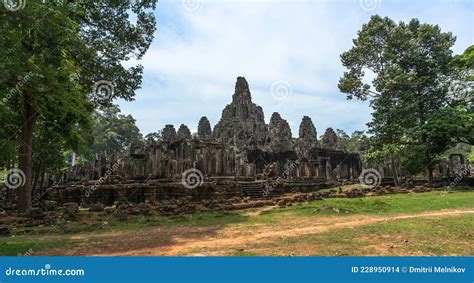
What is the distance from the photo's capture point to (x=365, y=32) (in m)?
27.4

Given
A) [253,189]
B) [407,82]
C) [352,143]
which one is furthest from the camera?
[352,143]

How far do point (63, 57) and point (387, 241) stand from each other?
11.3 m

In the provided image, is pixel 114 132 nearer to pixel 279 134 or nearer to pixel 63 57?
pixel 279 134

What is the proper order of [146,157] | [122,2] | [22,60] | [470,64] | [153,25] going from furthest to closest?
[146,157], [470,64], [153,25], [122,2], [22,60]

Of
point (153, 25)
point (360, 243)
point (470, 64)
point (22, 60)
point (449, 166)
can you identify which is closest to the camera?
point (360, 243)

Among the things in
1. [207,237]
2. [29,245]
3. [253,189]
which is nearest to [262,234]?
[207,237]

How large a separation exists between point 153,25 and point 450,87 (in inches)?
826

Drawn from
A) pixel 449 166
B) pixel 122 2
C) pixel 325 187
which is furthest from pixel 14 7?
pixel 449 166

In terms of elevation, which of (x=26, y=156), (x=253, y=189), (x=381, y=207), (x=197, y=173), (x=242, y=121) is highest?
(x=242, y=121)

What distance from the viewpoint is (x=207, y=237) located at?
845 cm

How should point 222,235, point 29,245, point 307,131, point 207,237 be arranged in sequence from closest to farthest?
point 29,245 < point 207,237 < point 222,235 < point 307,131

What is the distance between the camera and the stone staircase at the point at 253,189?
66.0 feet

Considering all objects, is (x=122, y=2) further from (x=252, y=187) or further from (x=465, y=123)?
(x=465, y=123)

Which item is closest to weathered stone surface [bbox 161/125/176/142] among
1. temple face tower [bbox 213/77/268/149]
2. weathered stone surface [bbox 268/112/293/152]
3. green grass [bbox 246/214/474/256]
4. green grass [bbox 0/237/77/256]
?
temple face tower [bbox 213/77/268/149]
